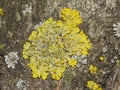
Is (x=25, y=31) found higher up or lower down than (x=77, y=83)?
higher up

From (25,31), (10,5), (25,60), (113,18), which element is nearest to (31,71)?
(25,60)

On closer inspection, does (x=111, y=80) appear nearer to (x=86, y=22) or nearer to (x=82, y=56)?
Result: (x=82, y=56)

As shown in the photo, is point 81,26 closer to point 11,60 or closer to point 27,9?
point 27,9

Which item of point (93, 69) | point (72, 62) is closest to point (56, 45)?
point (72, 62)

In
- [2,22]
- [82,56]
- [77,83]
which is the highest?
[2,22]

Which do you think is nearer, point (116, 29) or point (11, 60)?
point (116, 29)

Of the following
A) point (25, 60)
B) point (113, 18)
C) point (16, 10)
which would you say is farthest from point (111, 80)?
point (16, 10)

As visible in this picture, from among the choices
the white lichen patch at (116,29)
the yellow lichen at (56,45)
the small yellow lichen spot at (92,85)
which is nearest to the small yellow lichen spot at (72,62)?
the yellow lichen at (56,45)

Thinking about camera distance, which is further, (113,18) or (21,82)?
(21,82)
